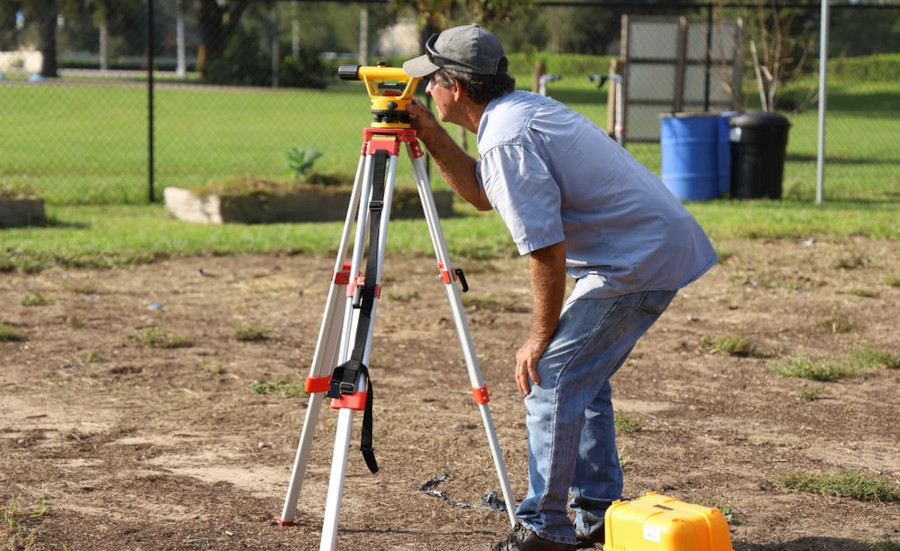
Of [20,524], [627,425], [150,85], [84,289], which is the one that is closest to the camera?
[20,524]

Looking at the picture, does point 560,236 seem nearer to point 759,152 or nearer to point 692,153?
point 692,153

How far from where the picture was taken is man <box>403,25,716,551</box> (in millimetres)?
3486

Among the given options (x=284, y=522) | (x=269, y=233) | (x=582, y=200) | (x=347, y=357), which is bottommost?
(x=284, y=522)

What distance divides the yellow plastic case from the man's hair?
139 cm

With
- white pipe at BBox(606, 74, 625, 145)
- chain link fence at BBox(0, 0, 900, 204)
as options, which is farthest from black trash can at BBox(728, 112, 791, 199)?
white pipe at BBox(606, 74, 625, 145)

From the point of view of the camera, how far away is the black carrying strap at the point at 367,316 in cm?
367

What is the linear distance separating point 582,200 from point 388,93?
82 cm

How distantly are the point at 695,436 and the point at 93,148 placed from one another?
58.8 ft

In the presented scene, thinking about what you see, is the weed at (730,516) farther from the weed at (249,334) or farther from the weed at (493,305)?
the weed at (493,305)

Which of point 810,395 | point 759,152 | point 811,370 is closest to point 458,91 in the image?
point 810,395

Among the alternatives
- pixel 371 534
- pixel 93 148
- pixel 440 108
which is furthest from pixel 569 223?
pixel 93 148

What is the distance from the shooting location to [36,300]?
26.7ft

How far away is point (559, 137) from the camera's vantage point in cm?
356

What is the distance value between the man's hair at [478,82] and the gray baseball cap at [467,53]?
0.06ft
